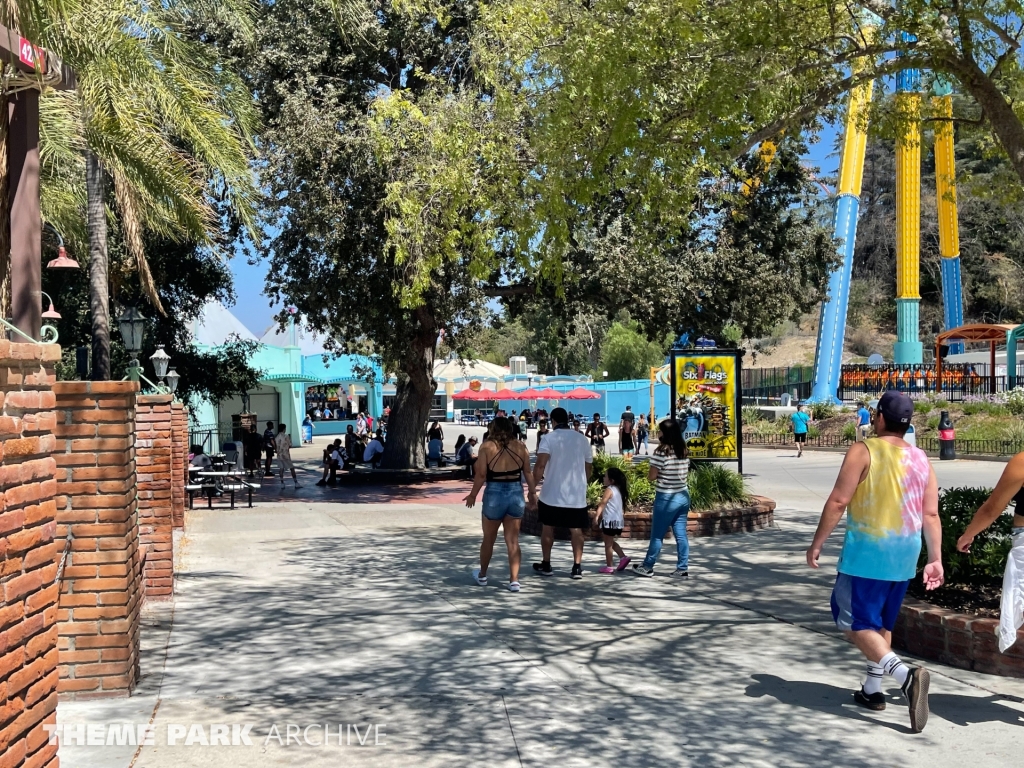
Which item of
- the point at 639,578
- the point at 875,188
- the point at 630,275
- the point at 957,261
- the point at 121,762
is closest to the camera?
the point at 121,762

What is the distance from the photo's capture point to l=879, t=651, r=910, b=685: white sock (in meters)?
5.48

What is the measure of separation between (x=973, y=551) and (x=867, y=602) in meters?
2.08

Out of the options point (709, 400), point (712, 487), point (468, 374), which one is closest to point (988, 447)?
point (709, 400)

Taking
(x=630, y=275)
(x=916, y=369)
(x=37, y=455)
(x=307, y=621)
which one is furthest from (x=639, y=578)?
(x=916, y=369)

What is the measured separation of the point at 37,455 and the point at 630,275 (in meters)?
17.0

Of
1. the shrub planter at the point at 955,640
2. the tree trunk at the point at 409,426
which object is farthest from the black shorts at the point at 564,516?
the tree trunk at the point at 409,426

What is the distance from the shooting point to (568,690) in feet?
20.4

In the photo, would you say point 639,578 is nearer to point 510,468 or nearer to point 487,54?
point 510,468

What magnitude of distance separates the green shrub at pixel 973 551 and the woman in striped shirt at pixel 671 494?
2.40 m

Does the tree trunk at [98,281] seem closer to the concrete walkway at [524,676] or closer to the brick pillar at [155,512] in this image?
the concrete walkway at [524,676]

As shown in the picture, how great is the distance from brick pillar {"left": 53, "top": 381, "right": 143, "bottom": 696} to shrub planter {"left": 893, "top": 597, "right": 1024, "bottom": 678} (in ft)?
16.4

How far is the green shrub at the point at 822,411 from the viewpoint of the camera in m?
34.4

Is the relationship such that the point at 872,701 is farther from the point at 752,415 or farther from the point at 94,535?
the point at 752,415

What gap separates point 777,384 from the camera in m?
50.8
